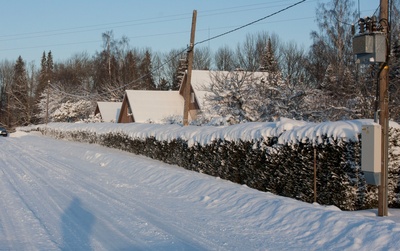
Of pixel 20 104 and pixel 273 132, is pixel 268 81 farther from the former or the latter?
pixel 20 104

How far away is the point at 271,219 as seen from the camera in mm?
9031

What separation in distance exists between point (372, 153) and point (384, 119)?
839 mm

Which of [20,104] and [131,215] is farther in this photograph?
[20,104]

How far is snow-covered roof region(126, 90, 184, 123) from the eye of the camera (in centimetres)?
4500

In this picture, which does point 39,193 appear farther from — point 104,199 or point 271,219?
point 271,219

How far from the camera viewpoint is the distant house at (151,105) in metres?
45.1

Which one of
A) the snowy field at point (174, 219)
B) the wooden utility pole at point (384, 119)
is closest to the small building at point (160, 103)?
the snowy field at point (174, 219)

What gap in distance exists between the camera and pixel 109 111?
5922cm

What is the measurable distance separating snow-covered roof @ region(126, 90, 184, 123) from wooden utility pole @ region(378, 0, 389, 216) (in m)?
35.0

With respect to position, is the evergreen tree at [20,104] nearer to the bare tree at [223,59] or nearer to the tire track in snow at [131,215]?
the bare tree at [223,59]

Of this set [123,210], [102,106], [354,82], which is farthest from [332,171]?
[102,106]

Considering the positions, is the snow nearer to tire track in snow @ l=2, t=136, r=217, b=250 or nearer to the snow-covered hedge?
the snow-covered hedge

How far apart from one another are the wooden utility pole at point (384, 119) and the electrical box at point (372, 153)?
0.18 meters

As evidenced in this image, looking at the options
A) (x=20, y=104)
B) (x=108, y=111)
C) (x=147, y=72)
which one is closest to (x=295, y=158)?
(x=108, y=111)
